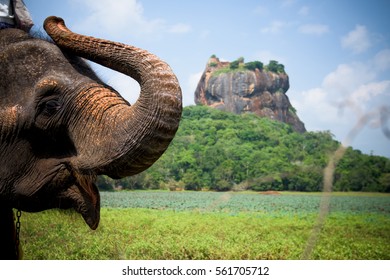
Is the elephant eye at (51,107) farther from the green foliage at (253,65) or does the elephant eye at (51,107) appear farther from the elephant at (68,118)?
the green foliage at (253,65)

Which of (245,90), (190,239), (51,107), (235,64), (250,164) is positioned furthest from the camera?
(235,64)

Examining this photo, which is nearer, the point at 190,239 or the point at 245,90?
the point at 190,239

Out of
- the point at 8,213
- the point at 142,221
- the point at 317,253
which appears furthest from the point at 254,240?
the point at 8,213

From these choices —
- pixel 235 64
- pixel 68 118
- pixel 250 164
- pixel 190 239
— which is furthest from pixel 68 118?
pixel 235 64

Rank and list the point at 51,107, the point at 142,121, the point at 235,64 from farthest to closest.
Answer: the point at 235,64, the point at 51,107, the point at 142,121

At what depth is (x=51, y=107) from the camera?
204 cm

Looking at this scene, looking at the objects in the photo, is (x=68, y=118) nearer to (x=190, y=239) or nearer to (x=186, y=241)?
(x=186, y=241)

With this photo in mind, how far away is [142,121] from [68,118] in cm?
42

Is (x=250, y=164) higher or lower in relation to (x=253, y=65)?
lower

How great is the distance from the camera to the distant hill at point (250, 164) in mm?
12641

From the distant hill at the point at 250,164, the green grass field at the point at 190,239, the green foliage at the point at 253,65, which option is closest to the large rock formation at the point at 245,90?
the green foliage at the point at 253,65

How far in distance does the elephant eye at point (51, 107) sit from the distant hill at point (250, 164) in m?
6.54

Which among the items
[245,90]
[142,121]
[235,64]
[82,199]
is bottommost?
[82,199]

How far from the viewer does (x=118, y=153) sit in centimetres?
183
